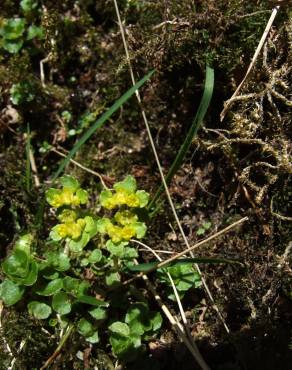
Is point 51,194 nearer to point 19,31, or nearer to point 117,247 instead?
point 117,247

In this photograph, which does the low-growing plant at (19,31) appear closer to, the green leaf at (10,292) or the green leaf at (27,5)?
the green leaf at (27,5)

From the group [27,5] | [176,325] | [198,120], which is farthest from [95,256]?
[27,5]

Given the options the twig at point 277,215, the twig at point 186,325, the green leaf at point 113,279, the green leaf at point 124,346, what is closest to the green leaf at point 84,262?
the green leaf at point 113,279

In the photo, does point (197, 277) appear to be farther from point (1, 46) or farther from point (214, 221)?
point (1, 46)

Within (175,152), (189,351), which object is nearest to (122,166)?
(175,152)

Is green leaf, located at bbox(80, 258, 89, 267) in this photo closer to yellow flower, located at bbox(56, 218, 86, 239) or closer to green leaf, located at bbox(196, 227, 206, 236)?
yellow flower, located at bbox(56, 218, 86, 239)
